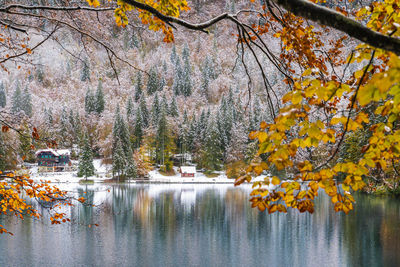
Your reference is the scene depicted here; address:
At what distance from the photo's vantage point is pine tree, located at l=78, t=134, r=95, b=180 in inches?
1704

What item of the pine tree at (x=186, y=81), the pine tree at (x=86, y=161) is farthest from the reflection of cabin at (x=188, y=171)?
the pine tree at (x=186, y=81)

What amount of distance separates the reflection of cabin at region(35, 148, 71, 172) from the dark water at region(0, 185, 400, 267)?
2938cm

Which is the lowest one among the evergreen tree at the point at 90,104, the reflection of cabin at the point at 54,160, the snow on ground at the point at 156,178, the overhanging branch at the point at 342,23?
the snow on ground at the point at 156,178

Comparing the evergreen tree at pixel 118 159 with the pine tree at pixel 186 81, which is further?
the pine tree at pixel 186 81

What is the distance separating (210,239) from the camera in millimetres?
17375

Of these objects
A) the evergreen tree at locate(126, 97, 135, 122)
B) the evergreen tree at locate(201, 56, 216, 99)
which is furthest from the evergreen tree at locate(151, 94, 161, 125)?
the evergreen tree at locate(201, 56, 216, 99)

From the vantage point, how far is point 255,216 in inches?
895

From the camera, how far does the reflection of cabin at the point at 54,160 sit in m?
50.7

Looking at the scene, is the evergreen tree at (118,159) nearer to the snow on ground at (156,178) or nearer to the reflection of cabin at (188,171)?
the snow on ground at (156,178)

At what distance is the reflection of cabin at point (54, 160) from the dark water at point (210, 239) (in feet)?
96.4

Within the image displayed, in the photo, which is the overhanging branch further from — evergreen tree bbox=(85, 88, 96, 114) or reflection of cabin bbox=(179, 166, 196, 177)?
evergreen tree bbox=(85, 88, 96, 114)


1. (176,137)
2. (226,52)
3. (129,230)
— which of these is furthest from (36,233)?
(226,52)

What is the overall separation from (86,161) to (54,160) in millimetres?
10939

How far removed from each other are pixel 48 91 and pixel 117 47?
3597 inches
